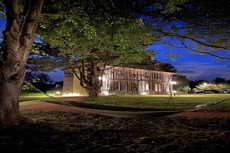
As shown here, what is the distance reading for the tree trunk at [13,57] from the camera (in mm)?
3605

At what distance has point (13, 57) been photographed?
3727 millimetres

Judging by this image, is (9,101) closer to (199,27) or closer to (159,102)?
(199,27)

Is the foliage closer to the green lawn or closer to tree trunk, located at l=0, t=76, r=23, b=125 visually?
the green lawn

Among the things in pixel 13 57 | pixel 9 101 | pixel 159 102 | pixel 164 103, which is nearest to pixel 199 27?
pixel 164 103

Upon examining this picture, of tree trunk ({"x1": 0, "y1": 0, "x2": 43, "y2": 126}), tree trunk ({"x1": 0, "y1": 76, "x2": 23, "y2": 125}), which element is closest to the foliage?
tree trunk ({"x1": 0, "y1": 0, "x2": 43, "y2": 126})

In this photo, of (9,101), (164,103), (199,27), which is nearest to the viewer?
(9,101)

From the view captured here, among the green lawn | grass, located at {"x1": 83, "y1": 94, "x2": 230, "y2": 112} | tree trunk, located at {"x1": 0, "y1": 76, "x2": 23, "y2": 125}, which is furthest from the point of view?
grass, located at {"x1": 83, "y1": 94, "x2": 230, "y2": 112}

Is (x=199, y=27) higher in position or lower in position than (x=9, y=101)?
higher

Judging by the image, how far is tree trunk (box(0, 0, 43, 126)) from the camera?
361 centimetres

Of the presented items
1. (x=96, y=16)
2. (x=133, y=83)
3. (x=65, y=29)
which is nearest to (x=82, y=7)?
(x=96, y=16)

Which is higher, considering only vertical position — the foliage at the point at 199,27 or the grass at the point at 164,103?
the foliage at the point at 199,27

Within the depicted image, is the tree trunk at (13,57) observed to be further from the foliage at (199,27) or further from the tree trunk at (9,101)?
the foliage at (199,27)

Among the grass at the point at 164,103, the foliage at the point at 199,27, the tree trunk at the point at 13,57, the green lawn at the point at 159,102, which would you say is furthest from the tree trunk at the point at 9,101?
the grass at the point at 164,103

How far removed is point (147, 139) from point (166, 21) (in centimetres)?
544
